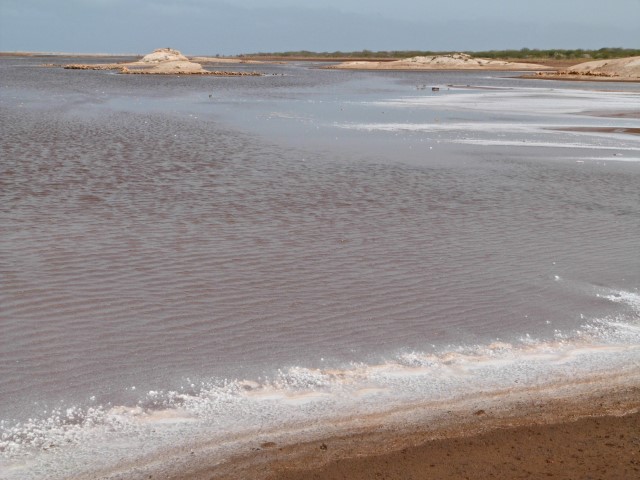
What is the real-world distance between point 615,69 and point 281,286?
222 feet

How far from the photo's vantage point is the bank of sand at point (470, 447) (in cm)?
434

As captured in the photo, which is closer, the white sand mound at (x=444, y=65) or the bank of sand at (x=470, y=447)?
the bank of sand at (x=470, y=447)

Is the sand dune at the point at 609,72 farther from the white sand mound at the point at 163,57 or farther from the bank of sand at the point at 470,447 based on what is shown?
the bank of sand at the point at 470,447

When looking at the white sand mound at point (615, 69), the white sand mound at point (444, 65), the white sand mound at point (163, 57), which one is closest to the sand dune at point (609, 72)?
the white sand mound at point (615, 69)

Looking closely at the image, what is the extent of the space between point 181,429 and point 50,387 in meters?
1.22

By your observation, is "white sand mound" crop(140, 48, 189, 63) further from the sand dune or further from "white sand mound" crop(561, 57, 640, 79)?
"white sand mound" crop(561, 57, 640, 79)

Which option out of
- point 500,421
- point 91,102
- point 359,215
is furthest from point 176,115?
point 500,421

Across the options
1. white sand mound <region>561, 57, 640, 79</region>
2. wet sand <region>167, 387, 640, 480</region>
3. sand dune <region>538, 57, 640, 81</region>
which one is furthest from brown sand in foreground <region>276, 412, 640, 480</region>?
white sand mound <region>561, 57, 640, 79</region>

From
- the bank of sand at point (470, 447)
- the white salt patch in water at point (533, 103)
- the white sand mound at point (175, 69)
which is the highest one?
the white sand mound at point (175, 69)

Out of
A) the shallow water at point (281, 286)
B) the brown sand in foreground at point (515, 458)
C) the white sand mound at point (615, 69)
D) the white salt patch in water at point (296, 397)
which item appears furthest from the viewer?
the white sand mound at point (615, 69)

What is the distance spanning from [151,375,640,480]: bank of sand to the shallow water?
0.24 metres

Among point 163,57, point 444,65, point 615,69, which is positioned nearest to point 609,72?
point 615,69

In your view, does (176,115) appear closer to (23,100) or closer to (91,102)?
(91,102)

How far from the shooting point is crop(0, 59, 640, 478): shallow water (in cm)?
527
